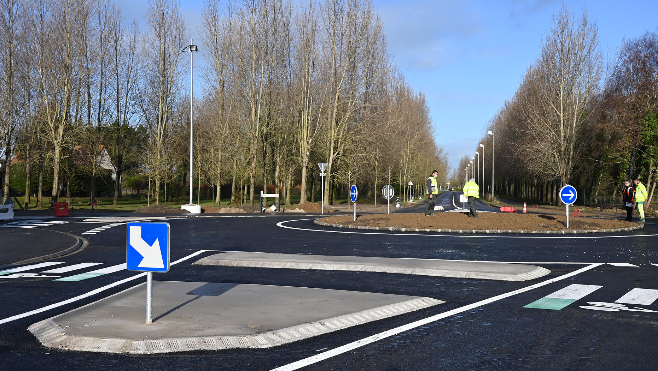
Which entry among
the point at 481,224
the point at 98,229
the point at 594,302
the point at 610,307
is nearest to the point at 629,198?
the point at 481,224

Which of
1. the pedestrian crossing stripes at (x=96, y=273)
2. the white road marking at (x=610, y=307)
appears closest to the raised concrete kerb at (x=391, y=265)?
the pedestrian crossing stripes at (x=96, y=273)

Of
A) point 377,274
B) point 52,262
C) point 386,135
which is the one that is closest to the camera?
point 377,274

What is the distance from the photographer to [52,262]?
13414 mm

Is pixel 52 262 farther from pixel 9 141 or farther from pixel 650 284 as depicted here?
pixel 9 141

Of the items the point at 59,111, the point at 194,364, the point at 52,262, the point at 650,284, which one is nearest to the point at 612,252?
the point at 650,284

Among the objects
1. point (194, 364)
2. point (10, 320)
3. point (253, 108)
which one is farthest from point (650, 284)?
point (253, 108)

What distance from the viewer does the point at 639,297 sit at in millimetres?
8812

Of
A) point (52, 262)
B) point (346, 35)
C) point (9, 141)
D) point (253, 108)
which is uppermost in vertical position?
point (346, 35)

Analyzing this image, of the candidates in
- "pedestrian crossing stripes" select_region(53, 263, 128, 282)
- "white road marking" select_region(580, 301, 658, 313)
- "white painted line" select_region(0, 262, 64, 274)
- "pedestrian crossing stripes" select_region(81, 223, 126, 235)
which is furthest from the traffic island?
"white road marking" select_region(580, 301, 658, 313)

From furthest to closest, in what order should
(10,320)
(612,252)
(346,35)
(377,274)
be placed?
(346,35) < (612,252) < (377,274) < (10,320)

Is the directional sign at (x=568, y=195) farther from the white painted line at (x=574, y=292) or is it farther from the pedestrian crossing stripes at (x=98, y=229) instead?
the pedestrian crossing stripes at (x=98, y=229)

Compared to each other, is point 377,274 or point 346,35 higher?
point 346,35

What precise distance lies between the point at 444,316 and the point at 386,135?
47396mm

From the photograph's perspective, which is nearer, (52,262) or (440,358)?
(440,358)
